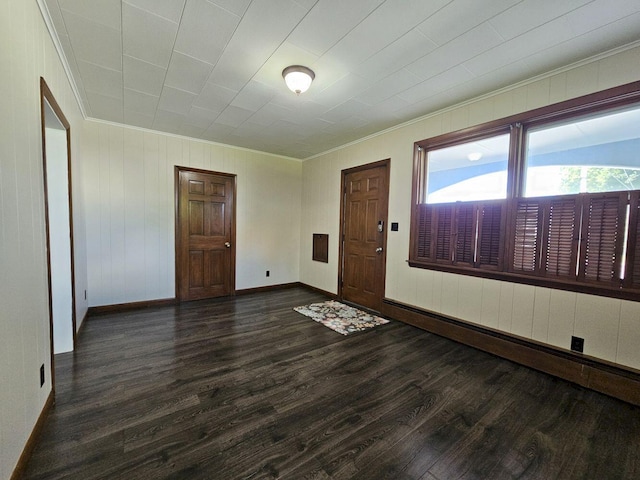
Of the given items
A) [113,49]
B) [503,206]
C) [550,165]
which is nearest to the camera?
[113,49]

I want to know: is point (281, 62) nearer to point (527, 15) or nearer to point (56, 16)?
point (56, 16)

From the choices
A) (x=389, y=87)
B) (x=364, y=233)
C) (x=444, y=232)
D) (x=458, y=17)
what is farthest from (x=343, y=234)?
(x=458, y=17)

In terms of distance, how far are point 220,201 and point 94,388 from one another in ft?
10.4

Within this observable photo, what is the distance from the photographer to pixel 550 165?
8.06 ft

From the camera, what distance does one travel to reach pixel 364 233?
4.23 metres

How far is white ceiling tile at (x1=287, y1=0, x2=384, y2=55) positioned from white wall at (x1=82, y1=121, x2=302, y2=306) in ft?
9.94

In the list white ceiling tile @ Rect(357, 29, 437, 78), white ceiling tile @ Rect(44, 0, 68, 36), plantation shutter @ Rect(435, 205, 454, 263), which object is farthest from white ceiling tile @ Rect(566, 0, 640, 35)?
white ceiling tile @ Rect(44, 0, 68, 36)

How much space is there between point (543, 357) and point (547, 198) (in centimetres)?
143

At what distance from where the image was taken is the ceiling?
1.73 metres

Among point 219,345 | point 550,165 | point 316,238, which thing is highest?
point 550,165

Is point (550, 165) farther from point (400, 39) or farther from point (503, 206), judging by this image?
point (400, 39)

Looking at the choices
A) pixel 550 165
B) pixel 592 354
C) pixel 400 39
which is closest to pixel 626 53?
pixel 550 165

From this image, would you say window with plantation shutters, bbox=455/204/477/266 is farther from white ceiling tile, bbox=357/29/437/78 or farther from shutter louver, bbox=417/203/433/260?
white ceiling tile, bbox=357/29/437/78

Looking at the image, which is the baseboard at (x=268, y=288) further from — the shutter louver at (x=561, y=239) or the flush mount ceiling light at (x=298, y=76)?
the shutter louver at (x=561, y=239)
